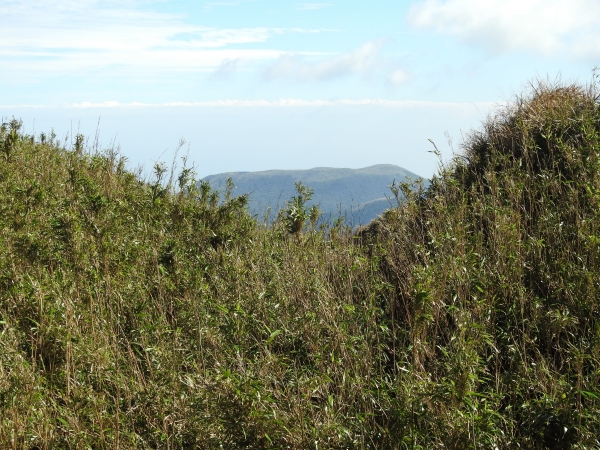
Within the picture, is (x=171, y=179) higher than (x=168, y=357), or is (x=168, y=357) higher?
(x=171, y=179)

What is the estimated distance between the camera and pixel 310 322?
13.7 ft

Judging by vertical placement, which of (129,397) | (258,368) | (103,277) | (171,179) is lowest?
(129,397)

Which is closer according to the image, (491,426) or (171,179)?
(491,426)

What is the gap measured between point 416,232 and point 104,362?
3.58m

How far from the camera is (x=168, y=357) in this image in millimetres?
3916

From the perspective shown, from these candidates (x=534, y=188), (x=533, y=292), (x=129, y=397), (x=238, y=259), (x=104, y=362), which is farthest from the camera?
(x=534, y=188)

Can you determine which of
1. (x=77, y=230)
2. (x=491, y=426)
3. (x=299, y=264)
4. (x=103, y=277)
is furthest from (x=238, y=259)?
(x=491, y=426)

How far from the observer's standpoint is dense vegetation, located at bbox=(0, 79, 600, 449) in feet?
10.9

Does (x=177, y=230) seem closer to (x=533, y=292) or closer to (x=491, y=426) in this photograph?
(x=533, y=292)

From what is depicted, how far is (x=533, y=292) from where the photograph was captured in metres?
4.73

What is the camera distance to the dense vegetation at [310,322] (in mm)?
3316

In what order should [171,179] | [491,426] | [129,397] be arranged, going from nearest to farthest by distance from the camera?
[491,426] → [129,397] → [171,179]

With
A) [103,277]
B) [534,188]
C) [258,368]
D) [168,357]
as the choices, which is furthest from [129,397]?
[534,188]

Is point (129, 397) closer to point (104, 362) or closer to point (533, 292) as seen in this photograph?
point (104, 362)
